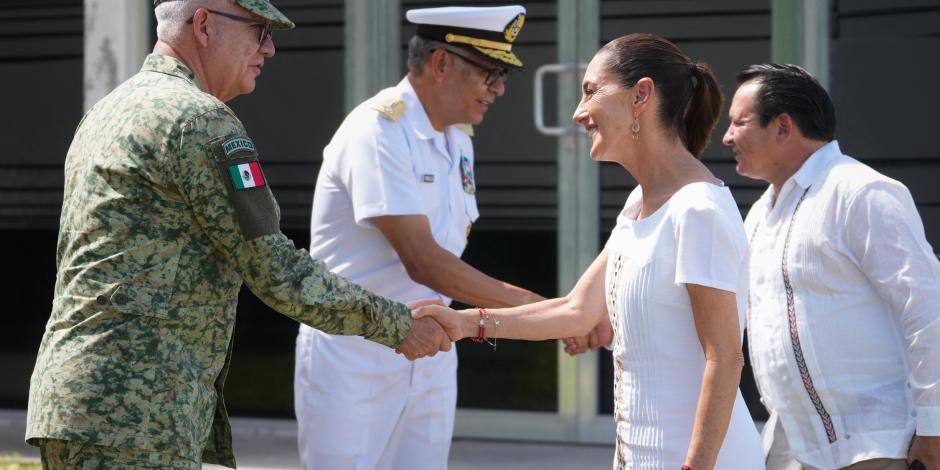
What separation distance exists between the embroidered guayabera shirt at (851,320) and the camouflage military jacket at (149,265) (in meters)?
1.25

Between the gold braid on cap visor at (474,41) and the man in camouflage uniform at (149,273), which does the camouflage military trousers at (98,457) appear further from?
the gold braid on cap visor at (474,41)

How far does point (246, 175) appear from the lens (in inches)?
98.0

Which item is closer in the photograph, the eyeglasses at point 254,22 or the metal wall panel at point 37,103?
the eyeglasses at point 254,22

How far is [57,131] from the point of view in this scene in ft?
21.2

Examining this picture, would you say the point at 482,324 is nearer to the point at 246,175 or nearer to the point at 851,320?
the point at 851,320

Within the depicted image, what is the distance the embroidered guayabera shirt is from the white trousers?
3.04 feet

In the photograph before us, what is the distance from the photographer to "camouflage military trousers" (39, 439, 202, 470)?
2.41 metres

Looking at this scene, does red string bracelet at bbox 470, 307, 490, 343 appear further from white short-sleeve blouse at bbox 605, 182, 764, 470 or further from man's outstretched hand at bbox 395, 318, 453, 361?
white short-sleeve blouse at bbox 605, 182, 764, 470

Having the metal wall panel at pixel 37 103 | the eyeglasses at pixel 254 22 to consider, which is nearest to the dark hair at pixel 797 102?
the eyeglasses at pixel 254 22

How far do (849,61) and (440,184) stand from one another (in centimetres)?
239

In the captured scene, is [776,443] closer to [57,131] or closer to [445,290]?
[445,290]

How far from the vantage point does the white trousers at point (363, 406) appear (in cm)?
343

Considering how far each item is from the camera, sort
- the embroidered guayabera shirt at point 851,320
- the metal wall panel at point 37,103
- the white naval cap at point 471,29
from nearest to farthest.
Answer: the embroidered guayabera shirt at point 851,320 < the white naval cap at point 471,29 < the metal wall panel at point 37,103

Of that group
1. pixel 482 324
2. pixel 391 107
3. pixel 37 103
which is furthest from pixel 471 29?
pixel 37 103
